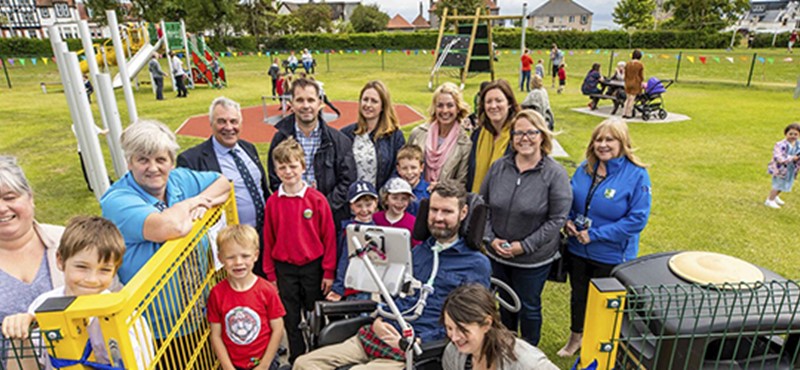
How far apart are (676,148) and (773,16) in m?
116

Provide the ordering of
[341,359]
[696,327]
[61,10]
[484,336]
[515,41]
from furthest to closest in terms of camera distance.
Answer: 1. [61,10]
2. [515,41]
3. [341,359]
4. [484,336]
5. [696,327]

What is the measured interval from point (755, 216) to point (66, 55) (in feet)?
28.8

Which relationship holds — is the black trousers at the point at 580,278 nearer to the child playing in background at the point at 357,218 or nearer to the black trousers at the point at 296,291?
the child playing in background at the point at 357,218

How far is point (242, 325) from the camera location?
2805mm

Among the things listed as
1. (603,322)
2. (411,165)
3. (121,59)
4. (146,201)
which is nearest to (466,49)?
(121,59)

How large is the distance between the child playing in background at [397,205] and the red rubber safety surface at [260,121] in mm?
8079

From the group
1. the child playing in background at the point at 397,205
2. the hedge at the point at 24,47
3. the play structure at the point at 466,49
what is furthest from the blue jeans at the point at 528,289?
the hedge at the point at 24,47

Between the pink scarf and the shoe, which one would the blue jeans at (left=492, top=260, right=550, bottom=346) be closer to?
the shoe

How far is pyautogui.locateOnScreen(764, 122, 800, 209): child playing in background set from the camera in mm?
6234

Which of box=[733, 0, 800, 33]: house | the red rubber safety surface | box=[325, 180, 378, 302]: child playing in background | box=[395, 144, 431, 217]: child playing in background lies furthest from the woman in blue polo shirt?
box=[733, 0, 800, 33]: house

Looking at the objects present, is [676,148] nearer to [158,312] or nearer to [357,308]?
[357,308]

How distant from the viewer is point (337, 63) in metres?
33.0

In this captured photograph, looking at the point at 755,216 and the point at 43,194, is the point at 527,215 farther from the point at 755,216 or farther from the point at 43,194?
the point at 43,194

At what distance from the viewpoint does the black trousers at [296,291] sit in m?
3.42
